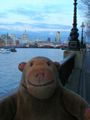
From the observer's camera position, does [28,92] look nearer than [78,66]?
Yes

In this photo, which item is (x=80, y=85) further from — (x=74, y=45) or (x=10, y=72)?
(x=10, y=72)

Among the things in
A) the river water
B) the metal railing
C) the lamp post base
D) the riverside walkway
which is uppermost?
the lamp post base

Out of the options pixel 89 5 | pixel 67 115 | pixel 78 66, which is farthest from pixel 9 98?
pixel 89 5

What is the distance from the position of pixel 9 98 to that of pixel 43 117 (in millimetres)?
400

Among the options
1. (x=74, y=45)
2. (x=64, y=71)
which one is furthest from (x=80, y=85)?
(x=74, y=45)

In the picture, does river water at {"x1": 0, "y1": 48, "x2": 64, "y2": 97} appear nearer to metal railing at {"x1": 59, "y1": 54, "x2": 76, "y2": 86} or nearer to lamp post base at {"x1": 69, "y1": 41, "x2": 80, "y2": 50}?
lamp post base at {"x1": 69, "y1": 41, "x2": 80, "y2": 50}

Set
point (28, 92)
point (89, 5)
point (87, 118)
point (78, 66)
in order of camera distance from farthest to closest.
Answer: point (89, 5) → point (78, 66) → point (28, 92) → point (87, 118)

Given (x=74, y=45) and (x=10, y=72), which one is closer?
(x=74, y=45)

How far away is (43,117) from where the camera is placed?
1729mm

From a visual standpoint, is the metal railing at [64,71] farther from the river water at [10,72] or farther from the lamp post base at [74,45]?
the river water at [10,72]

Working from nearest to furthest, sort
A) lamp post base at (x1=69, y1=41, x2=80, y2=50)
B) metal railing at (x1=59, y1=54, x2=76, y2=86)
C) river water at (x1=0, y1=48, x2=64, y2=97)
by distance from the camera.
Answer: metal railing at (x1=59, y1=54, x2=76, y2=86) < lamp post base at (x1=69, y1=41, x2=80, y2=50) < river water at (x1=0, y1=48, x2=64, y2=97)

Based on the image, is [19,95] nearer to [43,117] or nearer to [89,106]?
[43,117]

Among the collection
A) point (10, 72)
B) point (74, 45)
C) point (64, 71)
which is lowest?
point (10, 72)

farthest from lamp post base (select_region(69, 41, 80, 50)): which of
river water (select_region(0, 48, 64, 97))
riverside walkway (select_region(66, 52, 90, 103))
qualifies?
river water (select_region(0, 48, 64, 97))
